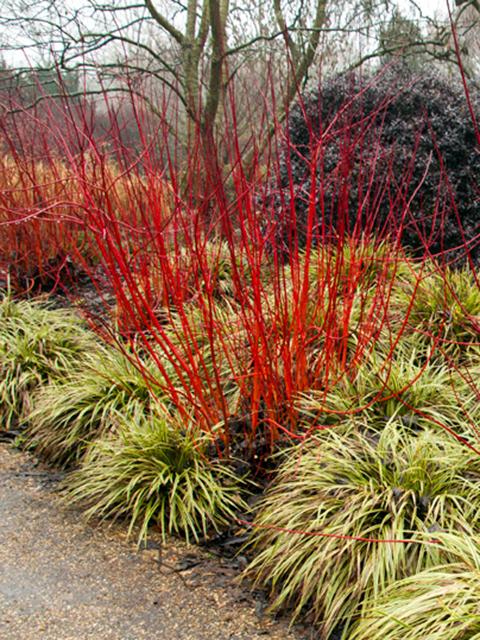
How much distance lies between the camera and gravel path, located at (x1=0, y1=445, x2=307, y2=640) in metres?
2.34

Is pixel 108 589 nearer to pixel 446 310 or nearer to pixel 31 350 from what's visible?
pixel 31 350

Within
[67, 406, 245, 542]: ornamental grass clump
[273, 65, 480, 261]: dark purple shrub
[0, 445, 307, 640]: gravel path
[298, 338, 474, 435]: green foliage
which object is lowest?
[0, 445, 307, 640]: gravel path

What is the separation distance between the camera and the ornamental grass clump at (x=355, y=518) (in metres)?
2.26

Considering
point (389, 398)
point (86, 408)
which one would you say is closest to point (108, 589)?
point (86, 408)

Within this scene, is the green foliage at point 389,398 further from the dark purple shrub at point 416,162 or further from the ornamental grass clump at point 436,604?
the dark purple shrub at point 416,162

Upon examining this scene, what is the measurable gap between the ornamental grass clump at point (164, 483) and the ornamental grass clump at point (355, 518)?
0.22 m

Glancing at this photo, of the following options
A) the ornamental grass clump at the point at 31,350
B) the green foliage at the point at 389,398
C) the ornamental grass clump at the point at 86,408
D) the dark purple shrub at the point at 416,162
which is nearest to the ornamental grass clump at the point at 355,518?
the green foliage at the point at 389,398

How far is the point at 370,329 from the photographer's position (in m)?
3.52

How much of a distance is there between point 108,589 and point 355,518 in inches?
38.1

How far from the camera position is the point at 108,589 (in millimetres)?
2570

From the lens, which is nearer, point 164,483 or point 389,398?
point 164,483

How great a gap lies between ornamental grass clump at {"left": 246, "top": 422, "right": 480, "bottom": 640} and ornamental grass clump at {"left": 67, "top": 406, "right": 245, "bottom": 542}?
22cm

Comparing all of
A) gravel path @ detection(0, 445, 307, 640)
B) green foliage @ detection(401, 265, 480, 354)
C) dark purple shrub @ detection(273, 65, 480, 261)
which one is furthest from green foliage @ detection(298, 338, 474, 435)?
dark purple shrub @ detection(273, 65, 480, 261)

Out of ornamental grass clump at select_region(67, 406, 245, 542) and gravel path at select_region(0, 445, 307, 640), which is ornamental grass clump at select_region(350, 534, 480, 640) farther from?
ornamental grass clump at select_region(67, 406, 245, 542)
